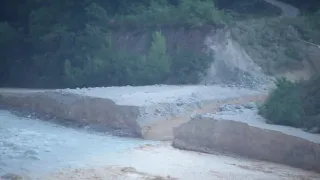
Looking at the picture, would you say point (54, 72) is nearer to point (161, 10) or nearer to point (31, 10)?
point (31, 10)

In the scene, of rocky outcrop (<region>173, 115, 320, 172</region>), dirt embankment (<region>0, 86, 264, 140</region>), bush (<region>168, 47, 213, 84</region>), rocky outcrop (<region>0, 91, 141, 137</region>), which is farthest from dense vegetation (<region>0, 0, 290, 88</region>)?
rocky outcrop (<region>173, 115, 320, 172</region>)

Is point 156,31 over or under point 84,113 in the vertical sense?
over

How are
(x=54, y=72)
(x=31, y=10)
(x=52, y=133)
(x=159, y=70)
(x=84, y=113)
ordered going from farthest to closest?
(x=31, y=10) → (x=54, y=72) → (x=159, y=70) → (x=84, y=113) → (x=52, y=133)

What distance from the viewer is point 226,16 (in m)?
23.1

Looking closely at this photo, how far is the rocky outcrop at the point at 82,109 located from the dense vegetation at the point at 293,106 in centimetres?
386

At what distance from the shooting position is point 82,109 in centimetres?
1709

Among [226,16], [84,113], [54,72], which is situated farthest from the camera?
[54,72]

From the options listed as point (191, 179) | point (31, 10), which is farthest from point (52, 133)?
point (31, 10)

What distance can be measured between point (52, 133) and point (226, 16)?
1039cm

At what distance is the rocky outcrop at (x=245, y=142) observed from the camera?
11.5 metres

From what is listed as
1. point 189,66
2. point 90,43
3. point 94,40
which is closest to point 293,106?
point 189,66

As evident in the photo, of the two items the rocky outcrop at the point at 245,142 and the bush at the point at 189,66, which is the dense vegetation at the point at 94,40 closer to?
the bush at the point at 189,66

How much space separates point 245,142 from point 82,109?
621 cm

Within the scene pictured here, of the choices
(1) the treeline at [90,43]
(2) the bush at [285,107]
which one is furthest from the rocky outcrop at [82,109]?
(1) the treeline at [90,43]
